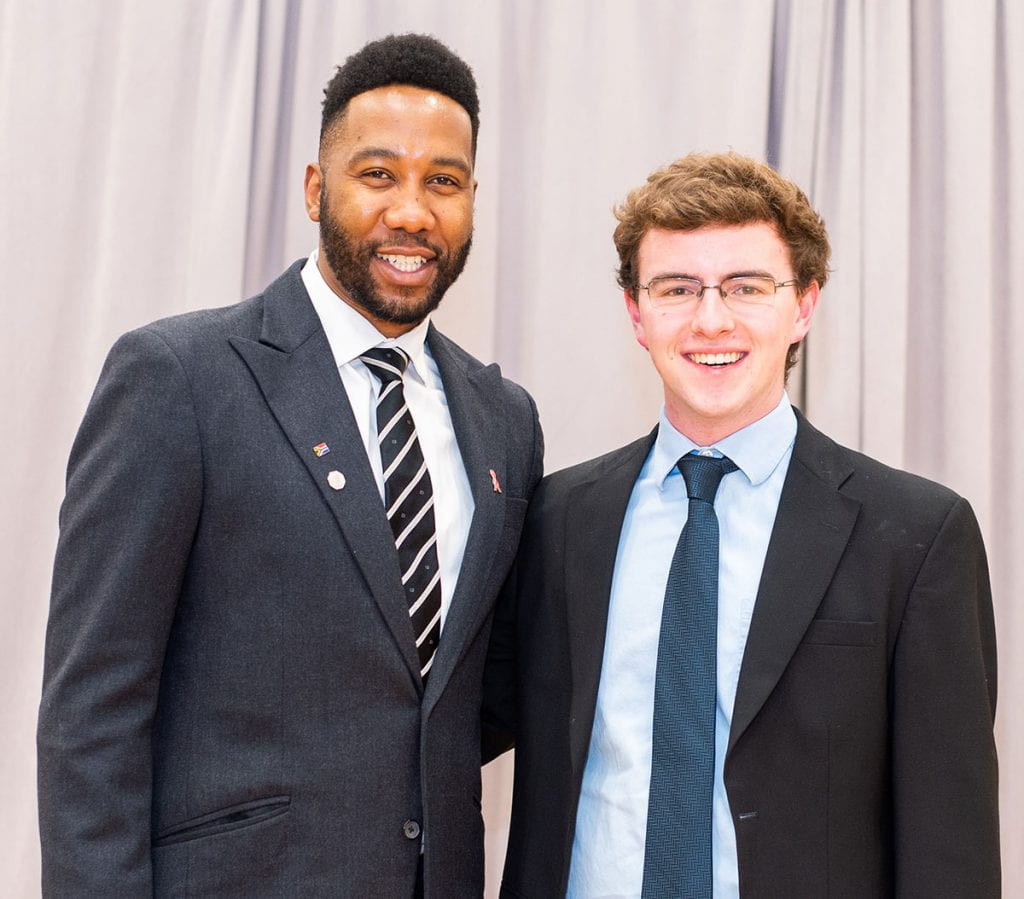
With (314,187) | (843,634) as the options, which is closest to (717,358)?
(843,634)

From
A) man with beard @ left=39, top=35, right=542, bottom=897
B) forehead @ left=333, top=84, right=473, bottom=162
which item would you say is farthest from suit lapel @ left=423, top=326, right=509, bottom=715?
forehead @ left=333, top=84, right=473, bottom=162

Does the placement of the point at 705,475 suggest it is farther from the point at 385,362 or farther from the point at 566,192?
the point at 566,192

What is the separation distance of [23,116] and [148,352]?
136 centimetres

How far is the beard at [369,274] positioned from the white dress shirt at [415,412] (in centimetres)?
3

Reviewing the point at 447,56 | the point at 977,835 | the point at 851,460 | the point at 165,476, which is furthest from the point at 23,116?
the point at 977,835

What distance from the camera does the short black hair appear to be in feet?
5.30

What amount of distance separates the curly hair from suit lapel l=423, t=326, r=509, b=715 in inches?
11.6

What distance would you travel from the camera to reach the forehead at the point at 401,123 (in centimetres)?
159

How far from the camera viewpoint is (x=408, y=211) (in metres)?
1.58

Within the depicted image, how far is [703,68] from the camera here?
253cm

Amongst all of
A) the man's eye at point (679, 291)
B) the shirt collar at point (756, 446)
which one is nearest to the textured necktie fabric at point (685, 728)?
the shirt collar at point (756, 446)

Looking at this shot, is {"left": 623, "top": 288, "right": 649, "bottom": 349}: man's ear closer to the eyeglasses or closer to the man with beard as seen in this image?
the eyeglasses

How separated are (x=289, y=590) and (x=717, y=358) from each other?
68 cm

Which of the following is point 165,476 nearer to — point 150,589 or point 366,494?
point 150,589
